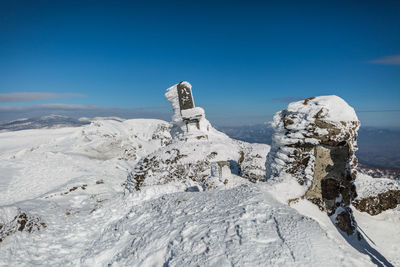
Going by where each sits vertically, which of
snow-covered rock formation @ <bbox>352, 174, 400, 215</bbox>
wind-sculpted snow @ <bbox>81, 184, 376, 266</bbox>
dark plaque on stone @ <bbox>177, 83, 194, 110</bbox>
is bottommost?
snow-covered rock formation @ <bbox>352, 174, 400, 215</bbox>

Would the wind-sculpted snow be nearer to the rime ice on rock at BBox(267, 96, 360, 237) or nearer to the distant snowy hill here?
the rime ice on rock at BBox(267, 96, 360, 237)

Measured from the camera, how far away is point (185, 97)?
2491 cm

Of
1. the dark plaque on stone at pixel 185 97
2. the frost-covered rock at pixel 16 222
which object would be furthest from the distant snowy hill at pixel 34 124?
the frost-covered rock at pixel 16 222

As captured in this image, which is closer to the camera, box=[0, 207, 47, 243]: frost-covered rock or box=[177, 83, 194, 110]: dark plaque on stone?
box=[0, 207, 47, 243]: frost-covered rock

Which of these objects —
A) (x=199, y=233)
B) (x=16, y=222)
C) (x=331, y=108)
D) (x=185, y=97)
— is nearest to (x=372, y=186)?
(x=331, y=108)

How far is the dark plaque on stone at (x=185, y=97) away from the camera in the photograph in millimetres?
24781

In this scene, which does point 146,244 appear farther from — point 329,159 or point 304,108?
point 304,108

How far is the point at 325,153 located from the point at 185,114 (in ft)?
56.3

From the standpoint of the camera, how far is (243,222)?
546 cm

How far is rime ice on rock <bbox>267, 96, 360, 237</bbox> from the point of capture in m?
7.70

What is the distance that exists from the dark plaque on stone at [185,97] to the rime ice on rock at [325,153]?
16885mm

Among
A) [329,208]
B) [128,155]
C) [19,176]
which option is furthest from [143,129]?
[329,208]

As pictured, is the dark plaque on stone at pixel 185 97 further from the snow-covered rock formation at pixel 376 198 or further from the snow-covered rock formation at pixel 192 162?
the snow-covered rock formation at pixel 376 198

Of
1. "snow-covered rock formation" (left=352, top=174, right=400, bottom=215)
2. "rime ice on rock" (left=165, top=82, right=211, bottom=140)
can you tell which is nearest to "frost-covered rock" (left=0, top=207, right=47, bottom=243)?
"snow-covered rock formation" (left=352, top=174, right=400, bottom=215)
